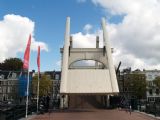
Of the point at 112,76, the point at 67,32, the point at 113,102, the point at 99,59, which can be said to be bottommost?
the point at 113,102

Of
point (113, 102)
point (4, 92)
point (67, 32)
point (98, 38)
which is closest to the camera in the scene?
point (113, 102)

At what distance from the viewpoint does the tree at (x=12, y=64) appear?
104 m

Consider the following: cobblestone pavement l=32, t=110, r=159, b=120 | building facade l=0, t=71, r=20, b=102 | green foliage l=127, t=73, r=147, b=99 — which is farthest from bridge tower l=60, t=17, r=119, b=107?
building facade l=0, t=71, r=20, b=102

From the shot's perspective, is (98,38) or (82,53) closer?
(82,53)

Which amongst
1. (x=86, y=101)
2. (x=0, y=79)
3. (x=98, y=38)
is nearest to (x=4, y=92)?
(x=0, y=79)

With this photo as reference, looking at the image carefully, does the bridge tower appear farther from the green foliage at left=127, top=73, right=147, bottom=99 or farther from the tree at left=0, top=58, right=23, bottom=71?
the tree at left=0, top=58, right=23, bottom=71

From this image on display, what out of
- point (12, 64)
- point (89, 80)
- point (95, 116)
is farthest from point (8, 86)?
point (95, 116)

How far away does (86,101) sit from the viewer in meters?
53.0

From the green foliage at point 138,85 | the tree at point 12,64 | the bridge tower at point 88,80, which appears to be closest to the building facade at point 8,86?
the tree at point 12,64

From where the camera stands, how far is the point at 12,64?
106 meters

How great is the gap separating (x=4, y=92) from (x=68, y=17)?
6645 cm

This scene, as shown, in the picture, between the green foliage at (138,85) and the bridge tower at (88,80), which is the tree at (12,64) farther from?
the bridge tower at (88,80)

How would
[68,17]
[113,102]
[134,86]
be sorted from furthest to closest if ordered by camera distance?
[134,86] → [68,17] → [113,102]

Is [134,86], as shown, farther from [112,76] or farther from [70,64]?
[112,76]
